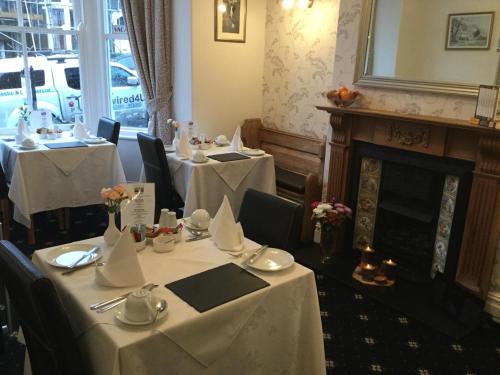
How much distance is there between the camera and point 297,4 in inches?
163

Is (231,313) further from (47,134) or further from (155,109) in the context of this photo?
(155,109)

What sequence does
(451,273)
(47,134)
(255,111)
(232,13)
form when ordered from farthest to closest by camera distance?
(255,111)
(232,13)
(47,134)
(451,273)

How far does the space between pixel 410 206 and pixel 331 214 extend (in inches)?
21.1

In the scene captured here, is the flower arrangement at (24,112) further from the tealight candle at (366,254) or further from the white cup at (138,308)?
the white cup at (138,308)

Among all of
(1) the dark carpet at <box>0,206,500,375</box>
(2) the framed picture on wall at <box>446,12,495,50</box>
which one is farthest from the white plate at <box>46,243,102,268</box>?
(2) the framed picture on wall at <box>446,12,495,50</box>

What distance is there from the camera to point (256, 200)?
7.74 feet

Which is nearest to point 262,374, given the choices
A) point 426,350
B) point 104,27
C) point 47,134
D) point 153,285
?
Answer: point 153,285

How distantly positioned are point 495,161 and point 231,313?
1.86m

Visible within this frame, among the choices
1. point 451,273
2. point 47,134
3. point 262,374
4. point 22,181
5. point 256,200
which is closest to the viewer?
point 262,374

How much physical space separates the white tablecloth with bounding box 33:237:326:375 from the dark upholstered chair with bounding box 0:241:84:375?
0.26ft

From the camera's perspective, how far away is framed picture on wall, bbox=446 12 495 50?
2.68 metres

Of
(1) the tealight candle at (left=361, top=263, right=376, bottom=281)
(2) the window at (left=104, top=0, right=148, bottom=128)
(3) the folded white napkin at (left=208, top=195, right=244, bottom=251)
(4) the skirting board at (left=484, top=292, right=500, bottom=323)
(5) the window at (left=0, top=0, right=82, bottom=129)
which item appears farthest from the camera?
(2) the window at (left=104, top=0, right=148, bottom=128)

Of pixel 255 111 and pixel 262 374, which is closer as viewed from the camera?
pixel 262 374

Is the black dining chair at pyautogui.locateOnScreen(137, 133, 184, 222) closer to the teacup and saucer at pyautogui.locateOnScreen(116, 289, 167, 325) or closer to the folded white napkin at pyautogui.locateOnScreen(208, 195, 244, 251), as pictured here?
the folded white napkin at pyautogui.locateOnScreen(208, 195, 244, 251)
